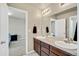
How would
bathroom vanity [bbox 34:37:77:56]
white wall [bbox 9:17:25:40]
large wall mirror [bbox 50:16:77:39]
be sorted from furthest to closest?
large wall mirror [bbox 50:16:77:39] → white wall [bbox 9:17:25:40] → bathroom vanity [bbox 34:37:77:56]

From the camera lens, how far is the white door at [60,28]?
1997 millimetres

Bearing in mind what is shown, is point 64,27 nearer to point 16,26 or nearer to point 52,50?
point 52,50

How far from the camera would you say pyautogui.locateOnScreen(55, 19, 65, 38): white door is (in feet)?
6.55

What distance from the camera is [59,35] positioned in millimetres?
2092

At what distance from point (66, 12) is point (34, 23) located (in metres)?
0.81

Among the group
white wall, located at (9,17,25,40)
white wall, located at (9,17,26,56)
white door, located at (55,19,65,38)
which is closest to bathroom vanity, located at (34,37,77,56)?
white door, located at (55,19,65,38)

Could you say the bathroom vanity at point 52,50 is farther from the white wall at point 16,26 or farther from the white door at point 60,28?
the white wall at point 16,26

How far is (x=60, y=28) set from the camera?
201 centimetres

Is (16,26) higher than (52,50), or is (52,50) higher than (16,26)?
(16,26)

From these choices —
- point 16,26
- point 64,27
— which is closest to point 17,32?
point 16,26

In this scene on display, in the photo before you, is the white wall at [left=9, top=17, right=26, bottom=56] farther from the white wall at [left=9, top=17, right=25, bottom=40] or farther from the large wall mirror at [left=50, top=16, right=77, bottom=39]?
the large wall mirror at [left=50, top=16, right=77, bottom=39]

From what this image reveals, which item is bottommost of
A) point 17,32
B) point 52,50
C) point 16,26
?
point 52,50

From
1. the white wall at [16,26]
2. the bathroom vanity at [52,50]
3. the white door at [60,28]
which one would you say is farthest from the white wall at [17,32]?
the white door at [60,28]

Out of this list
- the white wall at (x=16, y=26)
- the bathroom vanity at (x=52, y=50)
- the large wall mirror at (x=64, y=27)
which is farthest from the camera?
the large wall mirror at (x=64, y=27)
